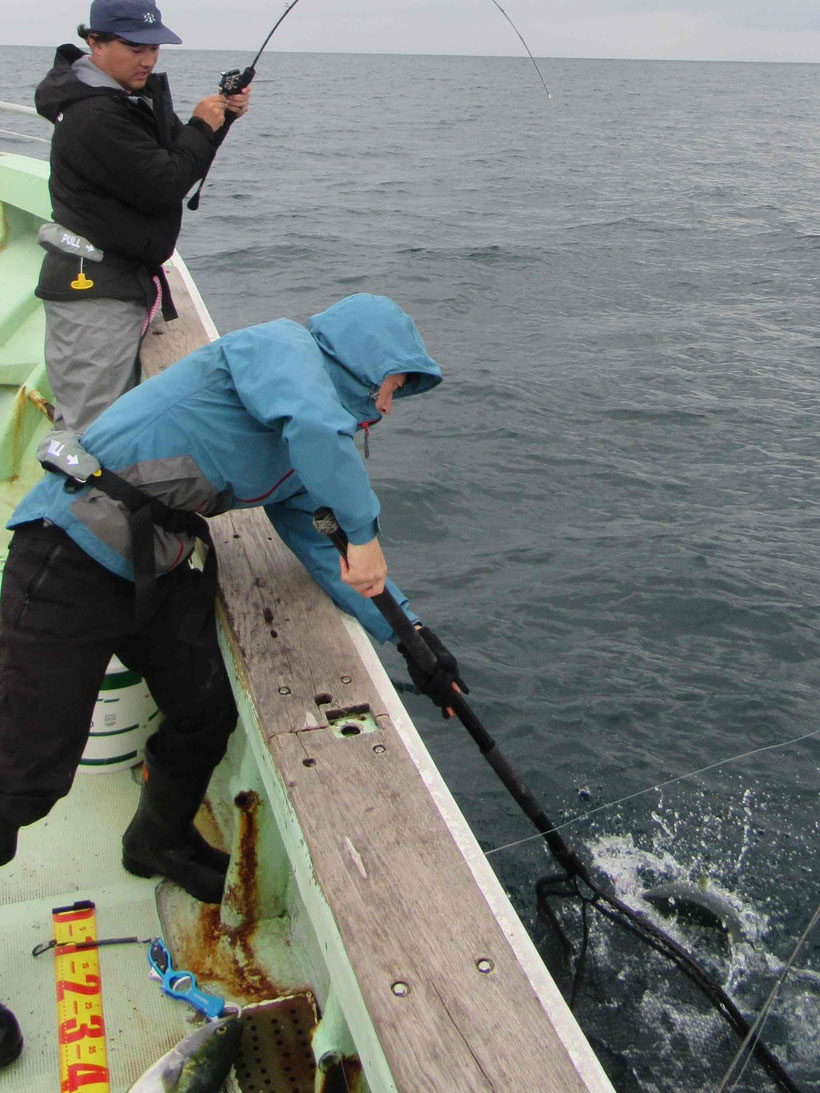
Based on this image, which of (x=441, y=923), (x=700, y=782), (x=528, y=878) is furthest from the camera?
(x=700, y=782)

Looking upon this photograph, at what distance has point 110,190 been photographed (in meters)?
3.57

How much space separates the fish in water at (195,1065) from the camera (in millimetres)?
2346

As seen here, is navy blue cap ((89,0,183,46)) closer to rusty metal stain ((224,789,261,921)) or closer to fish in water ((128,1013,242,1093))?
rusty metal stain ((224,789,261,921))

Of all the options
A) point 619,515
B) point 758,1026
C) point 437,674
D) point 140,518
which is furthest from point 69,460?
point 619,515

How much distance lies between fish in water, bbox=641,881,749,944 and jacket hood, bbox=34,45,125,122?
373cm

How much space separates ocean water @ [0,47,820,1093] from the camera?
4672mm

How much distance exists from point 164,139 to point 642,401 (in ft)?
22.4

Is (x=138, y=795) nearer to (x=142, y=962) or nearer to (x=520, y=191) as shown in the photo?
(x=142, y=962)

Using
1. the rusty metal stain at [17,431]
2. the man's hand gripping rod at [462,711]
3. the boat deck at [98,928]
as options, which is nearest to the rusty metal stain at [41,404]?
the rusty metal stain at [17,431]

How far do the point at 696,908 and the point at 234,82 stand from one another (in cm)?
392

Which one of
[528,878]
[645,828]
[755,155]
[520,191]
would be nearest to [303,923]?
[528,878]

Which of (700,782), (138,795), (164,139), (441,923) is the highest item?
(164,139)

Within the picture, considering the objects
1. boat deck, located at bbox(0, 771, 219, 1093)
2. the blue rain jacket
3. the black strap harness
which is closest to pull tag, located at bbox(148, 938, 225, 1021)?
boat deck, located at bbox(0, 771, 219, 1093)

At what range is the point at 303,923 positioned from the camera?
9.57 feet
